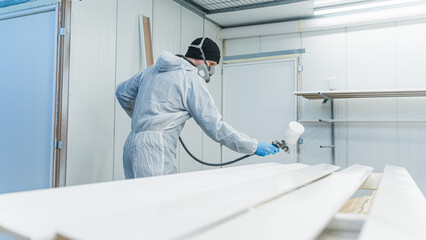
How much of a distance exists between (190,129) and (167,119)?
5.78 ft

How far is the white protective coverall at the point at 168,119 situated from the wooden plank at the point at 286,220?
1042 millimetres

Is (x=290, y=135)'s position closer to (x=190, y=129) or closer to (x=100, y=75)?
(x=100, y=75)

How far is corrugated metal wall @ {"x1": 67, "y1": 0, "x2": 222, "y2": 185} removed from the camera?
7.66 ft

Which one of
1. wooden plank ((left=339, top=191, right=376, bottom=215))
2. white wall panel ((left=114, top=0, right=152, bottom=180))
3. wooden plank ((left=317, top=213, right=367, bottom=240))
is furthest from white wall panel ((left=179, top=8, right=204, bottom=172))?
wooden plank ((left=317, top=213, right=367, bottom=240))

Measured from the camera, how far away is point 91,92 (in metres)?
2.46

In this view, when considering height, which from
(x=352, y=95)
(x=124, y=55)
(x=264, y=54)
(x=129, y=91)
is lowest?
(x=129, y=91)

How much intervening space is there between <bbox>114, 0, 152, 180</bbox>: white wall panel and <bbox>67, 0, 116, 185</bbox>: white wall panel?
0.18 feet

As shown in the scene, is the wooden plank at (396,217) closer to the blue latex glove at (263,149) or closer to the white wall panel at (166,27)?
the blue latex glove at (263,149)

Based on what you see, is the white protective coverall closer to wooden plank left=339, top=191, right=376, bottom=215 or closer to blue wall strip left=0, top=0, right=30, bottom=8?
wooden plank left=339, top=191, right=376, bottom=215

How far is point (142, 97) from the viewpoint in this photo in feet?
6.40

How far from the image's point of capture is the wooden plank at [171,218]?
46 centimetres

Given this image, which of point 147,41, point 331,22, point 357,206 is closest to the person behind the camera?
point 357,206

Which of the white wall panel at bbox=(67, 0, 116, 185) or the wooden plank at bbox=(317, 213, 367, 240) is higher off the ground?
the white wall panel at bbox=(67, 0, 116, 185)

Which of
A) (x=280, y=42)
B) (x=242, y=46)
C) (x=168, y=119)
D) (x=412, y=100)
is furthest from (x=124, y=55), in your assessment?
(x=412, y=100)
